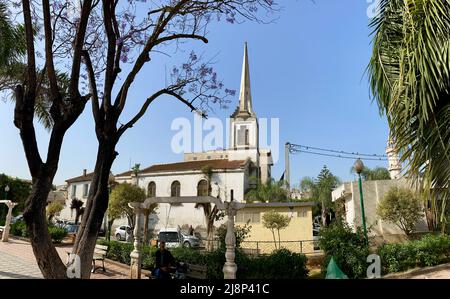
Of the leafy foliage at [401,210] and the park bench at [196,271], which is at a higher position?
the leafy foliage at [401,210]

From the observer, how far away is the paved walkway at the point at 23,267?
10298 mm

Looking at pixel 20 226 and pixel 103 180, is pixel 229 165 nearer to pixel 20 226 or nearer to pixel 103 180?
pixel 20 226

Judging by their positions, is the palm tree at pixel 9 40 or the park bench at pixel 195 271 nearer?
the park bench at pixel 195 271

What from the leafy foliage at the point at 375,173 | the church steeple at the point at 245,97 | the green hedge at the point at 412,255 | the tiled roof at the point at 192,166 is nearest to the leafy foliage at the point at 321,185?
the leafy foliage at the point at 375,173

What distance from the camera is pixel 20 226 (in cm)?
2078

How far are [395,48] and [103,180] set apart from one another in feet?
18.0

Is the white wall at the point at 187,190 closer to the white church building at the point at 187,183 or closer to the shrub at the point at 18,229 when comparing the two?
the white church building at the point at 187,183

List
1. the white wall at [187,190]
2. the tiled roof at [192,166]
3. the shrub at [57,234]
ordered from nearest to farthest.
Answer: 1. the shrub at [57,234]
2. the white wall at [187,190]
3. the tiled roof at [192,166]

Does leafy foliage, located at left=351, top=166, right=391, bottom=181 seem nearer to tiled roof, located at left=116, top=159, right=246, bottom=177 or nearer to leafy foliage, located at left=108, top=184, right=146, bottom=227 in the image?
tiled roof, located at left=116, top=159, right=246, bottom=177

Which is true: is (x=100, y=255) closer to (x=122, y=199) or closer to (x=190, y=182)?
(x=122, y=199)

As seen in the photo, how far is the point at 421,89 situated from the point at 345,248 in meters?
9.81

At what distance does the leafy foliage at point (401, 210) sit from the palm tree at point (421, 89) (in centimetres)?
1610

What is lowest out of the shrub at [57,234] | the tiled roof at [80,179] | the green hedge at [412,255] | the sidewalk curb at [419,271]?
the sidewalk curb at [419,271]

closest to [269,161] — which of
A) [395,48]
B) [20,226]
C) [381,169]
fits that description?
[381,169]
